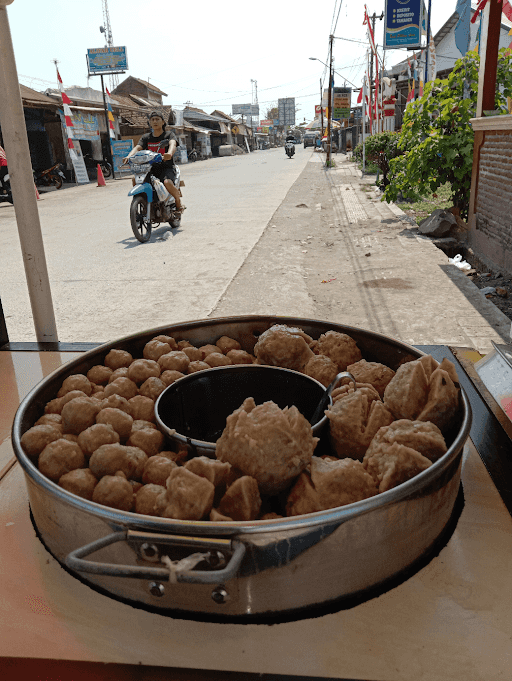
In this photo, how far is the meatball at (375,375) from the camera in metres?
1.89

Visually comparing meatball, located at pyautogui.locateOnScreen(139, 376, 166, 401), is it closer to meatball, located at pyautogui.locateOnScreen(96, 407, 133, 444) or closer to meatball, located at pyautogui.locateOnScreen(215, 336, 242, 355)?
meatball, located at pyautogui.locateOnScreen(96, 407, 133, 444)

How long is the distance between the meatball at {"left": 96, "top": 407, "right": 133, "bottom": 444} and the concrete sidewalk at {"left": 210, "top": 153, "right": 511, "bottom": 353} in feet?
10.4

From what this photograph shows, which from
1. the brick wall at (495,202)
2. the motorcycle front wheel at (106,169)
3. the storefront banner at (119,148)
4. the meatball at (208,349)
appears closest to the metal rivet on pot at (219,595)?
the meatball at (208,349)

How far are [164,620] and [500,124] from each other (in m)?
7.27

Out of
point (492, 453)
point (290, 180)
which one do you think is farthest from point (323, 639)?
point (290, 180)

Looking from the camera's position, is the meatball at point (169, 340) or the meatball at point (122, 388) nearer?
the meatball at point (122, 388)

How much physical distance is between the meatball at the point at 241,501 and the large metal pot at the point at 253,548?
17 centimetres

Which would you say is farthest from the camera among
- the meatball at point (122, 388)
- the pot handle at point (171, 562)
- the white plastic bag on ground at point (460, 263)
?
the white plastic bag on ground at point (460, 263)

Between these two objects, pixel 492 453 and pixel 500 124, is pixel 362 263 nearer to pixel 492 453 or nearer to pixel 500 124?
pixel 500 124

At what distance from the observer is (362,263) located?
7.15m

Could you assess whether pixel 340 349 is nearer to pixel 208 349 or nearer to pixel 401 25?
pixel 208 349

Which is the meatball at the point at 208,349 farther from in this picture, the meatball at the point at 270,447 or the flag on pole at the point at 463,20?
the flag on pole at the point at 463,20

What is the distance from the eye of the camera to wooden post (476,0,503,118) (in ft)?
23.3

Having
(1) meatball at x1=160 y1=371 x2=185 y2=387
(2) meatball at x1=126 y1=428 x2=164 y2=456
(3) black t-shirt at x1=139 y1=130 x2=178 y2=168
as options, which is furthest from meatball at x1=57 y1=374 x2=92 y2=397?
(3) black t-shirt at x1=139 y1=130 x2=178 y2=168
